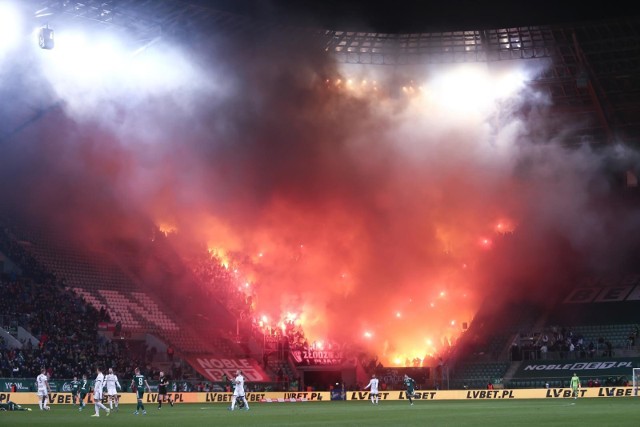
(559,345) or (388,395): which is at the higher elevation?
(559,345)

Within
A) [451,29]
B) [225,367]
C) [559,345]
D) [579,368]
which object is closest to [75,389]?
[225,367]

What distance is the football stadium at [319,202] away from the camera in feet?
173

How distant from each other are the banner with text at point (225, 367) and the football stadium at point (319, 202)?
0.30 meters

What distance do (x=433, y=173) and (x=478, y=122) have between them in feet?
20.3

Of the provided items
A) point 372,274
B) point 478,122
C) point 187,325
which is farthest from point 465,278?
point 187,325

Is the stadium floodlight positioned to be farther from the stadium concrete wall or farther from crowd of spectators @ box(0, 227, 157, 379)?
the stadium concrete wall

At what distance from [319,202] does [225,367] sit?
14.1 meters

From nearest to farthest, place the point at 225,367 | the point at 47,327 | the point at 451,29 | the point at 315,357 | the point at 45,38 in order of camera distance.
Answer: the point at 45,38 < the point at 451,29 < the point at 47,327 < the point at 225,367 < the point at 315,357

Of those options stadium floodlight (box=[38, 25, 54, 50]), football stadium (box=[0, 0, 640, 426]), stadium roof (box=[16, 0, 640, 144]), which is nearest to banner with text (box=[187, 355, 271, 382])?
football stadium (box=[0, 0, 640, 426])

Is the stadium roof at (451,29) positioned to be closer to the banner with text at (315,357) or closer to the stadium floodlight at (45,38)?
the stadium floodlight at (45,38)

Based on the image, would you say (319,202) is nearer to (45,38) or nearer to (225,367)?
(225,367)

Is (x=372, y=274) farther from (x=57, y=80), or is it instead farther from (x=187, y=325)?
(x=57, y=80)

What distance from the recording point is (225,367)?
64.0 metres

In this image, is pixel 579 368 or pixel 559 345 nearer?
pixel 579 368
